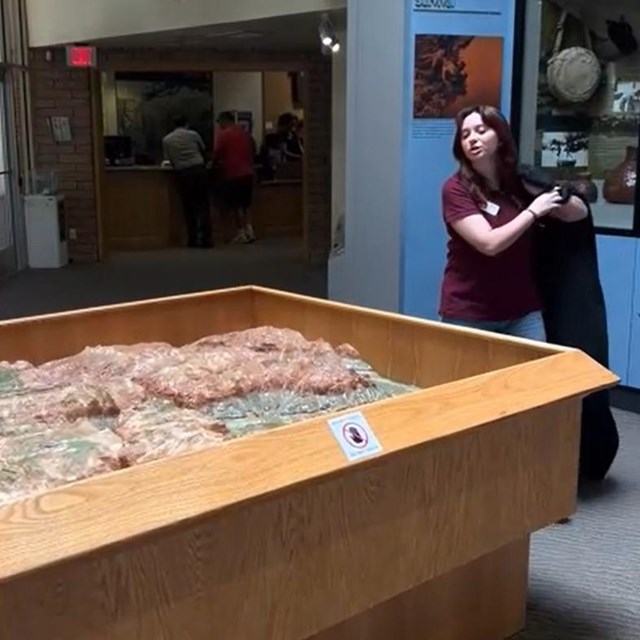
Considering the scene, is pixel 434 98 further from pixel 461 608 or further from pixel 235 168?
pixel 235 168

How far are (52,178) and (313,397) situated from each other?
7834 mm

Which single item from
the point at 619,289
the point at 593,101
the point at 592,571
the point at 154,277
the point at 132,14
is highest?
the point at 132,14

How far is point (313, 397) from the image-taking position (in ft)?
7.88

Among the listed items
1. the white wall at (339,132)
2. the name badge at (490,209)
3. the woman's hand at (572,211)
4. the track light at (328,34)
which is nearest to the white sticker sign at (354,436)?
the name badge at (490,209)

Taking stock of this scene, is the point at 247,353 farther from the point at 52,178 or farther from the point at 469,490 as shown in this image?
the point at 52,178

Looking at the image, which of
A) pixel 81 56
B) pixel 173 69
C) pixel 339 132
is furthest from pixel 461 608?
pixel 173 69

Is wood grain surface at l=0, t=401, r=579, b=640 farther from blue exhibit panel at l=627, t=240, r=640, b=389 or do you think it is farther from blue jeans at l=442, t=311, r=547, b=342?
blue exhibit panel at l=627, t=240, r=640, b=389

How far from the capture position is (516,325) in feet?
10.5

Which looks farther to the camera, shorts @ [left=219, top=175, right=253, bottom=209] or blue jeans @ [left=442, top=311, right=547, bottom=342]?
shorts @ [left=219, top=175, right=253, bottom=209]

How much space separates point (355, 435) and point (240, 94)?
11.3 meters

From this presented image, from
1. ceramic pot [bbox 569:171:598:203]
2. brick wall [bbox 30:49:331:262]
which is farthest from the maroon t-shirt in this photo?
brick wall [bbox 30:49:331:262]

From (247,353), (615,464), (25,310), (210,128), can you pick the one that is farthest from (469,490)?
(210,128)

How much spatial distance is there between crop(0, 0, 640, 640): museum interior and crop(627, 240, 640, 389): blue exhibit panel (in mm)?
15

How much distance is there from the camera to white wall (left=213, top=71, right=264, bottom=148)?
12461 mm
